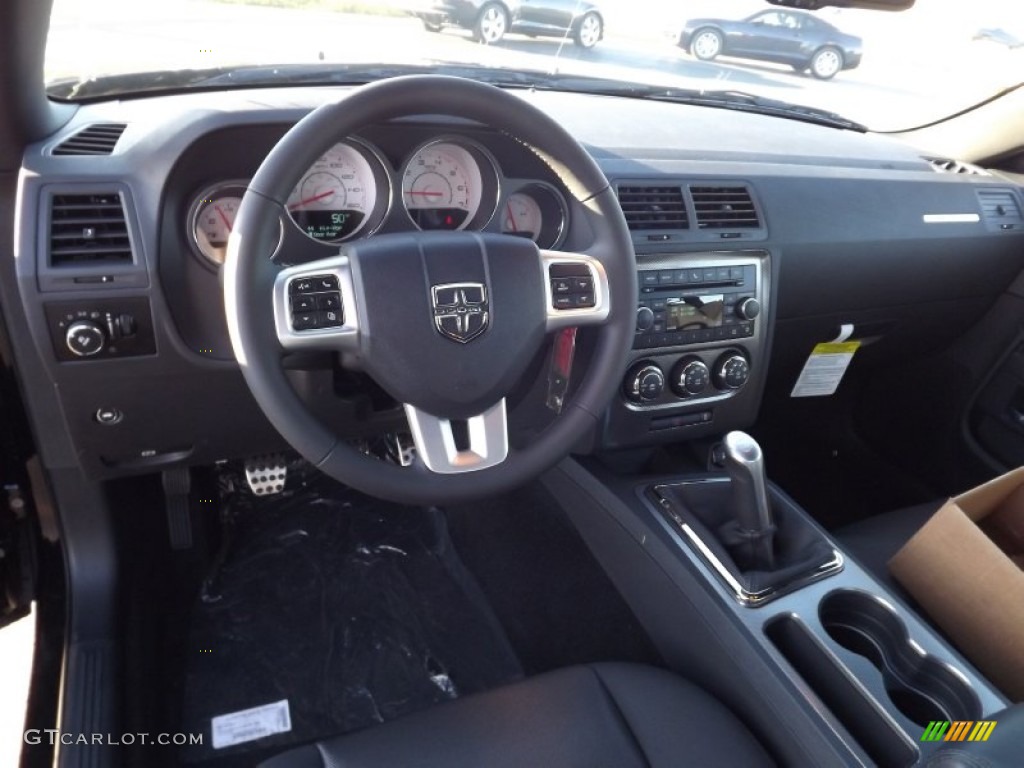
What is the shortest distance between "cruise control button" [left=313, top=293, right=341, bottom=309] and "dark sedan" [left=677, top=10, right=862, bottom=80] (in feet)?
5.76

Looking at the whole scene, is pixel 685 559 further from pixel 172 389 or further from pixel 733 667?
pixel 172 389

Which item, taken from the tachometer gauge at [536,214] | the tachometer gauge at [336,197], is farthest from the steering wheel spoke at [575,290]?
the tachometer gauge at [336,197]

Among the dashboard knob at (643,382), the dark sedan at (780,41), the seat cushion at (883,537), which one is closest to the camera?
the seat cushion at (883,537)

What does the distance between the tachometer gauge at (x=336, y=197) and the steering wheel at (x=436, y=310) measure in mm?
190

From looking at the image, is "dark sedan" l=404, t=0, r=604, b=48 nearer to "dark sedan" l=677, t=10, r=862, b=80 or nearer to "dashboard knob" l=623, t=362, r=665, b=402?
"dark sedan" l=677, t=10, r=862, b=80

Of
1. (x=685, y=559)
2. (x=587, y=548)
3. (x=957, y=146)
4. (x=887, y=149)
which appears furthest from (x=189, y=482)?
(x=957, y=146)

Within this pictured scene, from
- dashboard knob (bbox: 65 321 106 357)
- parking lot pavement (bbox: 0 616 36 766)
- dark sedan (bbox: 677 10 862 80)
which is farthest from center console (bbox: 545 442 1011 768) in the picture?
dark sedan (bbox: 677 10 862 80)

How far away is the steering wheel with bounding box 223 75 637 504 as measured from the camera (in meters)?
1.14

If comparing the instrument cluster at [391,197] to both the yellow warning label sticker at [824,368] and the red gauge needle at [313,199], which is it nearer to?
the red gauge needle at [313,199]

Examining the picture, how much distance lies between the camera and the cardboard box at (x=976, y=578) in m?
1.40

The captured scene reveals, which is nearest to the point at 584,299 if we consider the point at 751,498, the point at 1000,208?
the point at 751,498

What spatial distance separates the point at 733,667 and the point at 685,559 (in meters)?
0.22

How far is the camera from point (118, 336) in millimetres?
1400

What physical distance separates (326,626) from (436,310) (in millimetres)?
1186
